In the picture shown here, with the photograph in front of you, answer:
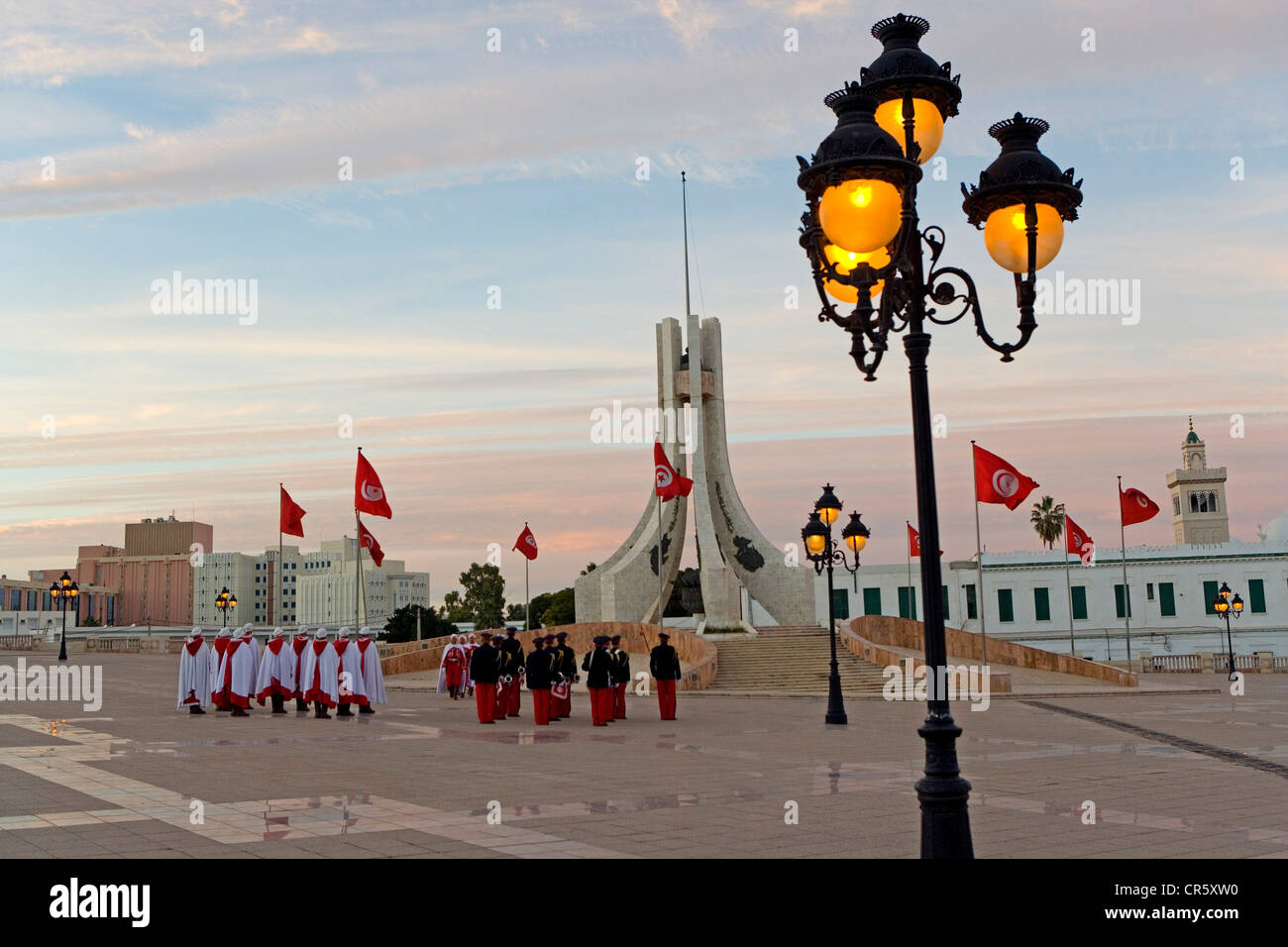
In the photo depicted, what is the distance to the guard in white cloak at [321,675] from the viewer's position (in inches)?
826

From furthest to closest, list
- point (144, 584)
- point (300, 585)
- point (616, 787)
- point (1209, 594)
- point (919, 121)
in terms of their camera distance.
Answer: point (300, 585) → point (144, 584) → point (1209, 594) → point (616, 787) → point (919, 121)

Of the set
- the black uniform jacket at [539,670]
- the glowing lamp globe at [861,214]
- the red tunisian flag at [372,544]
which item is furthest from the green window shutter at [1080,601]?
the glowing lamp globe at [861,214]

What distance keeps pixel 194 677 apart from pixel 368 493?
29.0 feet

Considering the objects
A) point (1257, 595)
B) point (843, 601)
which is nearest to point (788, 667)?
point (843, 601)

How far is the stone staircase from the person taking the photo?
30.6 m

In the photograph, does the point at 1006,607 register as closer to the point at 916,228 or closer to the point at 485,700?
the point at 485,700

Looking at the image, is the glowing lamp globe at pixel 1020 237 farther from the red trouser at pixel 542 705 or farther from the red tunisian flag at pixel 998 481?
the red tunisian flag at pixel 998 481

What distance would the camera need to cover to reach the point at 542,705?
1936 cm

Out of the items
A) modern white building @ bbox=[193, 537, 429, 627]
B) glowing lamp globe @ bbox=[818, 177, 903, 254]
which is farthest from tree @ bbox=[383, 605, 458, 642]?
modern white building @ bbox=[193, 537, 429, 627]
